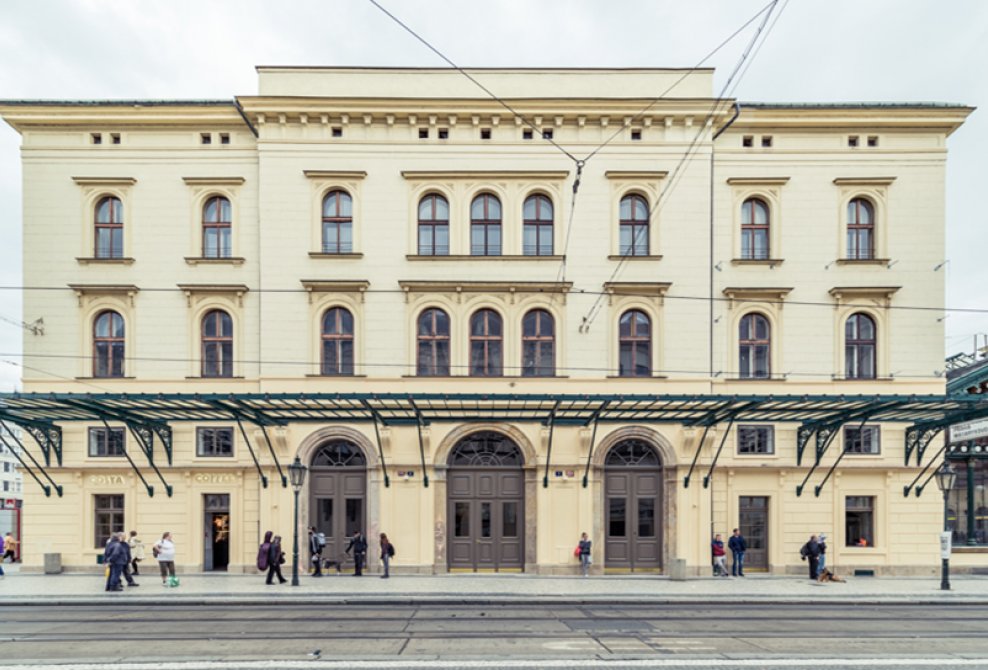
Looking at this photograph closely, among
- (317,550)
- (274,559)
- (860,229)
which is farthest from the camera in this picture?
(860,229)

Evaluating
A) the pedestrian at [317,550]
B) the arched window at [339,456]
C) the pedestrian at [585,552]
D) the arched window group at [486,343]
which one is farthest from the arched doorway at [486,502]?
the pedestrian at [317,550]

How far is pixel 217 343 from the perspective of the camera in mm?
23625

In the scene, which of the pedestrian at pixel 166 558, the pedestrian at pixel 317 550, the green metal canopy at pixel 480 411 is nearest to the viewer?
the green metal canopy at pixel 480 411

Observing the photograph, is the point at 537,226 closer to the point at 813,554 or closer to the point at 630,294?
the point at 630,294

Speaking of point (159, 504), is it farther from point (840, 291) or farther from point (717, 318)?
point (840, 291)

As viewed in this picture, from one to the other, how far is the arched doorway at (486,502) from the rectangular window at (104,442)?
35.7 feet

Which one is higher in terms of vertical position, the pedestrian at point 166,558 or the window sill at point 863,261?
the window sill at point 863,261

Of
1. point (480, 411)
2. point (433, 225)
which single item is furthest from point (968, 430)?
point (433, 225)

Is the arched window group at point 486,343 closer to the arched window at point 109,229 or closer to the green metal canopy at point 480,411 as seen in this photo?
the green metal canopy at point 480,411

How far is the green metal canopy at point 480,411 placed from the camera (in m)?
19.3

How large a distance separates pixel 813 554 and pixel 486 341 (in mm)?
Answer: 11990

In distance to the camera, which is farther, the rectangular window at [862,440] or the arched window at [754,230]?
the arched window at [754,230]

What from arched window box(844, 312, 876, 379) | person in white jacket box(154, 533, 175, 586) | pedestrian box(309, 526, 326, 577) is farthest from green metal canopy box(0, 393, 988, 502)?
person in white jacket box(154, 533, 175, 586)

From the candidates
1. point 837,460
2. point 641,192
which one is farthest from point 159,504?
point 837,460
